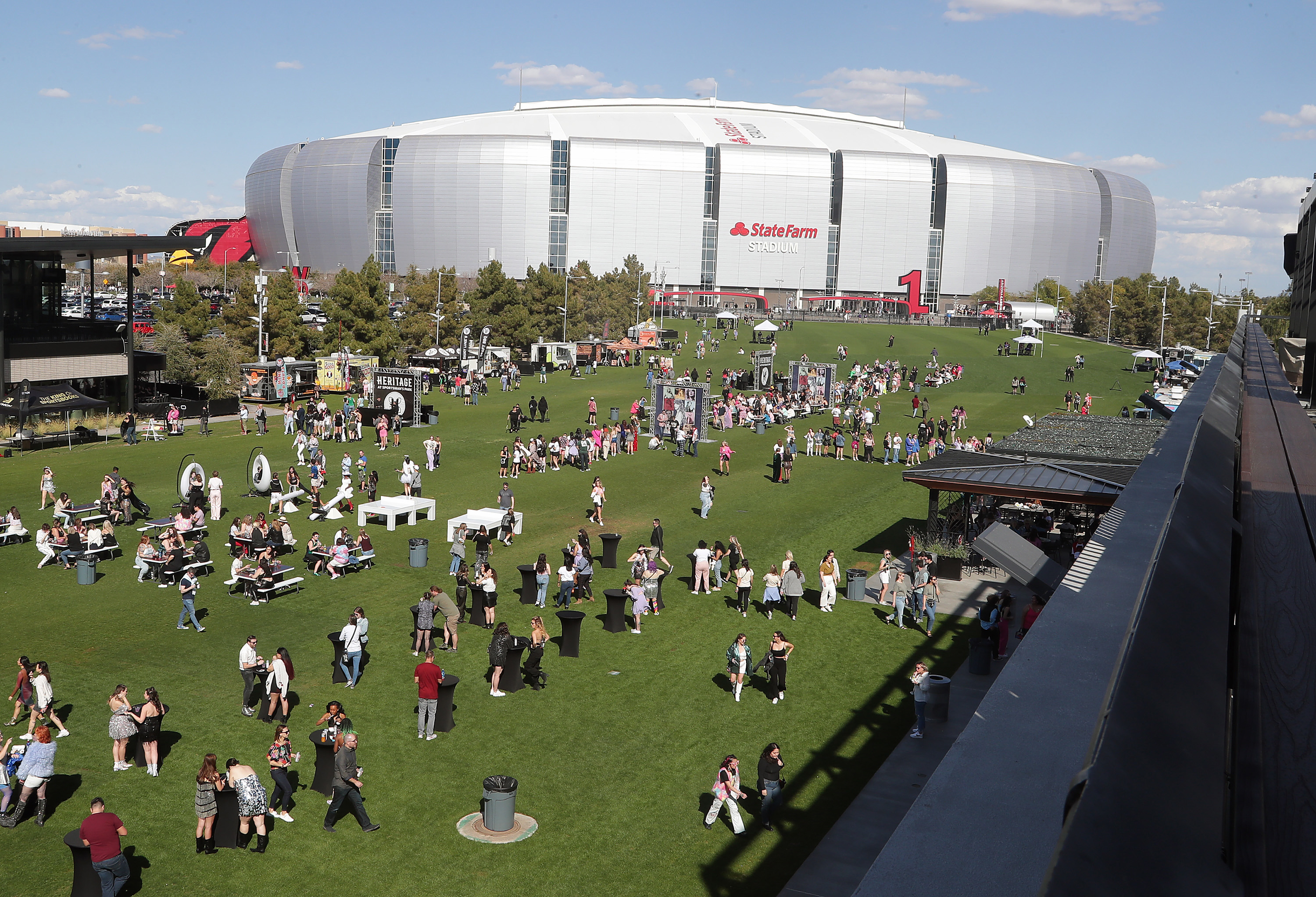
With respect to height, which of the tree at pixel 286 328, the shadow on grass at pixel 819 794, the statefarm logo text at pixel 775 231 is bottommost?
the shadow on grass at pixel 819 794

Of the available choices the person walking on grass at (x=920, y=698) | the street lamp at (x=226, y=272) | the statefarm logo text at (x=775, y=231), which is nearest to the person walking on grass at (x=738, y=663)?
the person walking on grass at (x=920, y=698)

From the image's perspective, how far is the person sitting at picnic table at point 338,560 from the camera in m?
22.3

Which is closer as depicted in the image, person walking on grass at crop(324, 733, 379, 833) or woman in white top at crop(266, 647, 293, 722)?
person walking on grass at crop(324, 733, 379, 833)

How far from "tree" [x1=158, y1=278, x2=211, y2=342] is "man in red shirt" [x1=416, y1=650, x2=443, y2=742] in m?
52.0

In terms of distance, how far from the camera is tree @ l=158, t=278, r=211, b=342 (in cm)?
6022

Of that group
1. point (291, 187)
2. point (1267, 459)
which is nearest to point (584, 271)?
point (291, 187)

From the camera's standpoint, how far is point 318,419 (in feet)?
132

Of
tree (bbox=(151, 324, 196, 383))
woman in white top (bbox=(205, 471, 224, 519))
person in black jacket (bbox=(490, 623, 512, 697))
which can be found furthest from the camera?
tree (bbox=(151, 324, 196, 383))

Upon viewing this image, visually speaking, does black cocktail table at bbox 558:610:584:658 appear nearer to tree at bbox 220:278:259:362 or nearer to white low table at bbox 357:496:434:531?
white low table at bbox 357:496:434:531

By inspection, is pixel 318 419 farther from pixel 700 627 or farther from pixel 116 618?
pixel 700 627

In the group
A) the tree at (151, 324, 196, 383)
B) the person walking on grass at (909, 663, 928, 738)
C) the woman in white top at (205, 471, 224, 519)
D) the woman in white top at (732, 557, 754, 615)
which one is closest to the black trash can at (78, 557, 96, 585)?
the woman in white top at (205, 471, 224, 519)

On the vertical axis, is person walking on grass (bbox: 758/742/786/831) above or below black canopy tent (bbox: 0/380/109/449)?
below

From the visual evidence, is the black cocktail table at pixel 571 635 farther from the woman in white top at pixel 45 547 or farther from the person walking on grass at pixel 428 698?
the woman in white top at pixel 45 547

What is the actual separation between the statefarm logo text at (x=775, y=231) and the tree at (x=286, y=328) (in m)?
82.3
